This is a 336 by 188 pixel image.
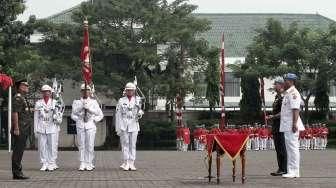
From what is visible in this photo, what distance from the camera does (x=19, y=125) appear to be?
47.9ft

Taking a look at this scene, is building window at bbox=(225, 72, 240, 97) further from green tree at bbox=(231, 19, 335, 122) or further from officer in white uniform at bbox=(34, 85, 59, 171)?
officer in white uniform at bbox=(34, 85, 59, 171)

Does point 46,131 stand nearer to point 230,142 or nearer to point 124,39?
point 230,142

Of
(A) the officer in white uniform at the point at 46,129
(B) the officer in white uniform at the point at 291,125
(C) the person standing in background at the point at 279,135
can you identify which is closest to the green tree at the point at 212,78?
(A) the officer in white uniform at the point at 46,129

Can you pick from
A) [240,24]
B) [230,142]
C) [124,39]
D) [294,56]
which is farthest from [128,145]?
[240,24]

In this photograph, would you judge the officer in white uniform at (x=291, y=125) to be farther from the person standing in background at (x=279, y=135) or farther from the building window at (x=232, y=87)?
the building window at (x=232, y=87)

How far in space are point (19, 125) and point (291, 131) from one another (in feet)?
17.2

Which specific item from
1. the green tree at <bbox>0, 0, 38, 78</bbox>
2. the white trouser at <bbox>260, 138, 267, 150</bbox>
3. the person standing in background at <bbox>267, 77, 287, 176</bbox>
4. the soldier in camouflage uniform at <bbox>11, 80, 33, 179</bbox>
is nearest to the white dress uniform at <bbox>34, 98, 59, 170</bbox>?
the soldier in camouflage uniform at <bbox>11, 80, 33, 179</bbox>

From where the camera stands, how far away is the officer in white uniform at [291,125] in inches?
569

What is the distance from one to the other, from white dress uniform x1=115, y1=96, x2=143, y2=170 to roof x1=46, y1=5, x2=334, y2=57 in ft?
132

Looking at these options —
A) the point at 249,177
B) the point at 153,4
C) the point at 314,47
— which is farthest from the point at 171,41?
the point at 249,177

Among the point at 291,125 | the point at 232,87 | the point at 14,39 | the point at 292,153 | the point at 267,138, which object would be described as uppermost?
the point at 14,39

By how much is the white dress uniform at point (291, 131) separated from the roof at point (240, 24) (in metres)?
43.0

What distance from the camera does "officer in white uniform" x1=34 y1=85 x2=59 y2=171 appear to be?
17500 millimetres

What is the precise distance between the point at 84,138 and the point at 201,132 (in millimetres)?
21635
